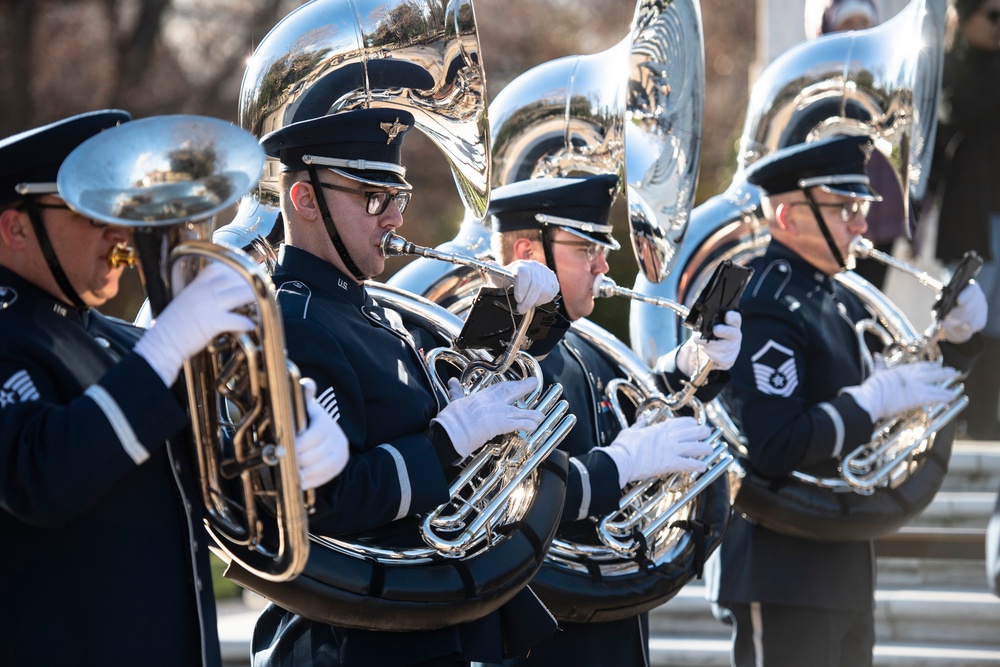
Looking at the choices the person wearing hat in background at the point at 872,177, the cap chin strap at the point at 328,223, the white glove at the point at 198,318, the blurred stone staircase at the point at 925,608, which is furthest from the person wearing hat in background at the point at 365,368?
the person wearing hat in background at the point at 872,177

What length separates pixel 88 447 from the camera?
2293 mm

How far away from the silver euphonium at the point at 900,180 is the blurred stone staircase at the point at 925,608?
1943 mm

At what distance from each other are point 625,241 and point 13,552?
7.76m

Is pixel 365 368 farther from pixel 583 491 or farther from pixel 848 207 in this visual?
pixel 848 207

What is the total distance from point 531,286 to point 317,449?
104cm

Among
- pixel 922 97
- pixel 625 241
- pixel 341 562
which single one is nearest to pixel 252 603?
pixel 625 241

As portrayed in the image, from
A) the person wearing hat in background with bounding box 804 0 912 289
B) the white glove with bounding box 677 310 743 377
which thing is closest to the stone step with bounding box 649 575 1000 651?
the person wearing hat in background with bounding box 804 0 912 289

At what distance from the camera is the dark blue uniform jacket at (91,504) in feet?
7.56

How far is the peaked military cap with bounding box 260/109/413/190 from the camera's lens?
309cm

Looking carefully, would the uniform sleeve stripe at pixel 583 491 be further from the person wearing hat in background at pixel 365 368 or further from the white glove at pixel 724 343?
the white glove at pixel 724 343

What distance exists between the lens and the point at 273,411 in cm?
233

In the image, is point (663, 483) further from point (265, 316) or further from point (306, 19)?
point (265, 316)

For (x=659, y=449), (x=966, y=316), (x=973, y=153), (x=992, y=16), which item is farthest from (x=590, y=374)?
(x=992, y=16)

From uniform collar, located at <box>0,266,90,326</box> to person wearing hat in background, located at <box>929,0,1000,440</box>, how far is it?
6.16 m
